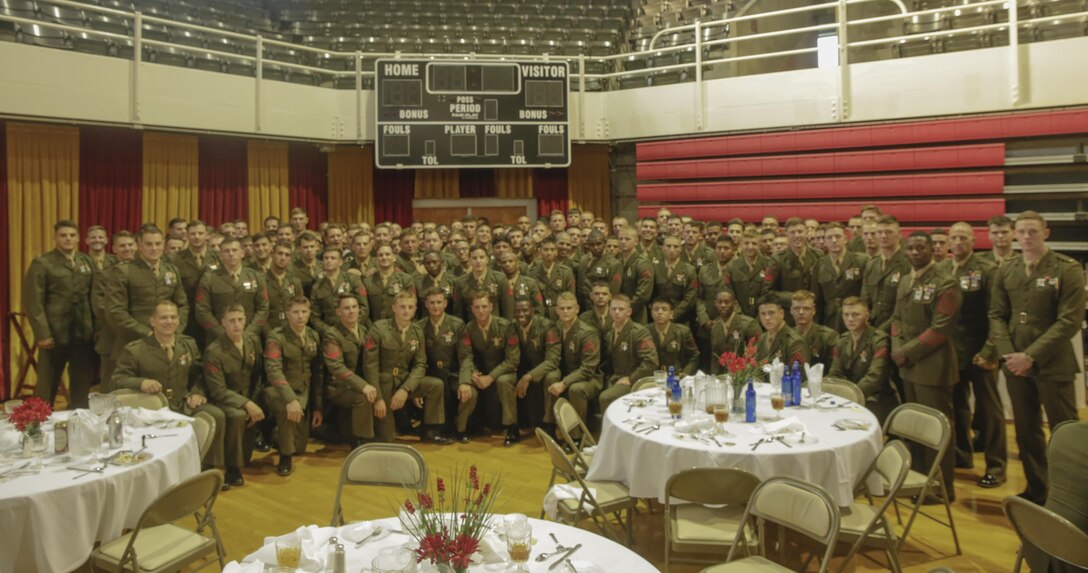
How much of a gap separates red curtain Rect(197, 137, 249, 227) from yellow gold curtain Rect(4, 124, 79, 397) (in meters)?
1.71

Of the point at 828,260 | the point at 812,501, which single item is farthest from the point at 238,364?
the point at 828,260

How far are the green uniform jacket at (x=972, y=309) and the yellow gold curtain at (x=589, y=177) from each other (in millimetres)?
7439

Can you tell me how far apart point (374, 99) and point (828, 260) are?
7012mm

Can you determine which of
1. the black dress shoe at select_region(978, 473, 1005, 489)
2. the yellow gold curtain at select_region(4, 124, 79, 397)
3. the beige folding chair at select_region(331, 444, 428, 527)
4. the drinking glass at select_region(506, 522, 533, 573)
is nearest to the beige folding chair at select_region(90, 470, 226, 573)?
the beige folding chair at select_region(331, 444, 428, 527)

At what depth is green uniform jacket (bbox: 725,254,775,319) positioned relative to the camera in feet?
24.5

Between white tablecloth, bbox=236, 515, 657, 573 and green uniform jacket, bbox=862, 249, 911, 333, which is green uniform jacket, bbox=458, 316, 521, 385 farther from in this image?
white tablecloth, bbox=236, 515, 657, 573

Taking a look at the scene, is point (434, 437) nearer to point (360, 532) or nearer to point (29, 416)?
point (29, 416)

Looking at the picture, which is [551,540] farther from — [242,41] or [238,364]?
[242,41]

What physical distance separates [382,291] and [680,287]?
3.00m

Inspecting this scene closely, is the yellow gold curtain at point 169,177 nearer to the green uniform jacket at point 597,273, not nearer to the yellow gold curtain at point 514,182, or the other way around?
the yellow gold curtain at point 514,182

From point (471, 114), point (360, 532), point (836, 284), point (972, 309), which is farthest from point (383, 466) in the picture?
point (471, 114)

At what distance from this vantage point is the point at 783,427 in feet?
14.3

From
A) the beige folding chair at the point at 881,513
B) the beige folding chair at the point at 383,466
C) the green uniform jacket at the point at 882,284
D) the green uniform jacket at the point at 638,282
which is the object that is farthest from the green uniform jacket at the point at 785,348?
the beige folding chair at the point at 383,466

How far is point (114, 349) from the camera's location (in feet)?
23.2
